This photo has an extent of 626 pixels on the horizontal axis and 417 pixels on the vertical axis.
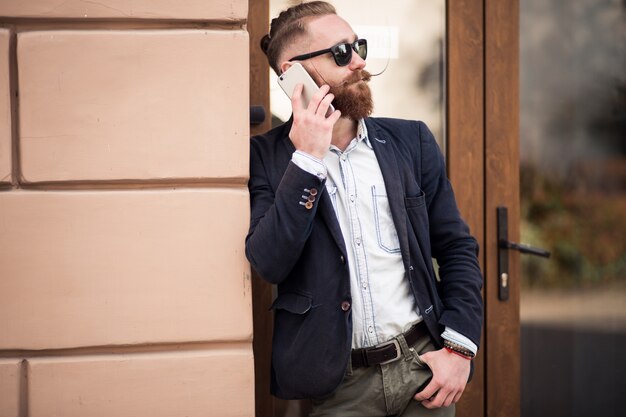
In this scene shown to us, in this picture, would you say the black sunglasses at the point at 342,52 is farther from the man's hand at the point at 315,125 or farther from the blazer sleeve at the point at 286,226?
the blazer sleeve at the point at 286,226

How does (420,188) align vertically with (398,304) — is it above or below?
above

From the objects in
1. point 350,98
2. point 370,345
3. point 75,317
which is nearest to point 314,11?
point 350,98

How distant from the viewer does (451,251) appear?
2.26m

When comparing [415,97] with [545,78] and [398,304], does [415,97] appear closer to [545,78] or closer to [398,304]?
[545,78]

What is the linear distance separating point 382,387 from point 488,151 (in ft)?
4.62

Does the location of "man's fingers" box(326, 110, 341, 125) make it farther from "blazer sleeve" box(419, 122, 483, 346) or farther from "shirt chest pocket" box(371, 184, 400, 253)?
"blazer sleeve" box(419, 122, 483, 346)

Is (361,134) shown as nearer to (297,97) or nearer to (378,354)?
(297,97)

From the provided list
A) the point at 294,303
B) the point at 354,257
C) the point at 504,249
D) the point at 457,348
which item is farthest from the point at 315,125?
the point at 504,249

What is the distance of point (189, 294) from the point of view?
7.29 feet

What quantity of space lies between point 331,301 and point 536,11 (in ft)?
6.33

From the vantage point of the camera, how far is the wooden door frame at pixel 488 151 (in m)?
3.03

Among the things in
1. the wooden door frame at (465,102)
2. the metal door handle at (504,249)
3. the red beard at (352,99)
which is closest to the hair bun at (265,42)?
the red beard at (352,99)

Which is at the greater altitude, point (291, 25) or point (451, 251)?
point (291, 25)

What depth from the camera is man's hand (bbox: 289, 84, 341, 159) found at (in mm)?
2025
